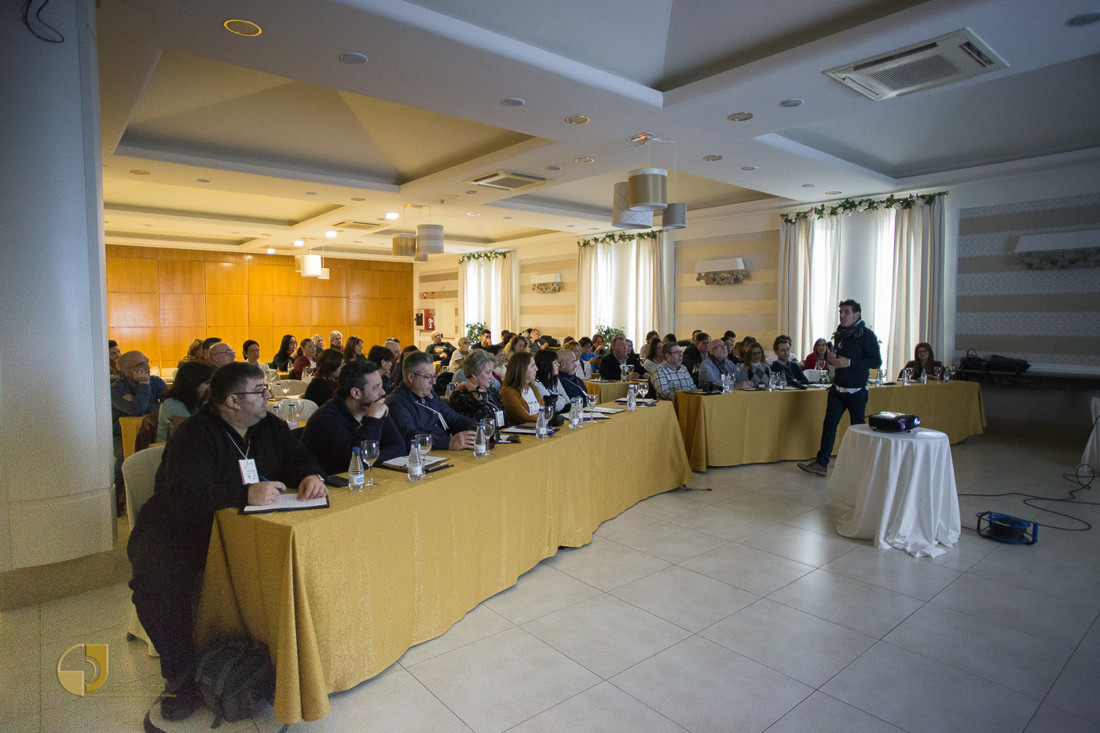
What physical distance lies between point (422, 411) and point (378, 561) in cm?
129

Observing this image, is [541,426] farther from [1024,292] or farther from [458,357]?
[1024,292]

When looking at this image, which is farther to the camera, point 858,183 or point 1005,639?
point 858,183

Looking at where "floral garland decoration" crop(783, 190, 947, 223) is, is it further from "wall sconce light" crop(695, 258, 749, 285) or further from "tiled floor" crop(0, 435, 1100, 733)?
"tiled floor" crop(0, 435, 1100, 733)

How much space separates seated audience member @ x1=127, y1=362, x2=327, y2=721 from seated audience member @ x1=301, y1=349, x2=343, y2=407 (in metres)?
2.61

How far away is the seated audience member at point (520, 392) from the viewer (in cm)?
436

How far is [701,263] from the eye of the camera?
10812 millimetres

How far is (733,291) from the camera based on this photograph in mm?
10594

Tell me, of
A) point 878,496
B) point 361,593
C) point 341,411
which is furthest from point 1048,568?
point 341,411

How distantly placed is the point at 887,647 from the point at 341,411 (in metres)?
2.90

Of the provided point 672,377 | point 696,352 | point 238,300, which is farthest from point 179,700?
point 238,300

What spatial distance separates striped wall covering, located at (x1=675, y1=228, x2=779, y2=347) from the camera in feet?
33.0

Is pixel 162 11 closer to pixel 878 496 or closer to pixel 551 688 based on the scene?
pixel 551 688

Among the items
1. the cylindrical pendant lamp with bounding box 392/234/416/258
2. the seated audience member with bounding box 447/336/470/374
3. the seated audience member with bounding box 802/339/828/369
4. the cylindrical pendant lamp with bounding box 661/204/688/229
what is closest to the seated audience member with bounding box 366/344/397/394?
the seated audience member with bounding box 447/336/470/374

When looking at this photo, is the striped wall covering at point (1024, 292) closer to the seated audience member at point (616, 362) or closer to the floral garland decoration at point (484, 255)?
the seated audience member at point (616, 362)
